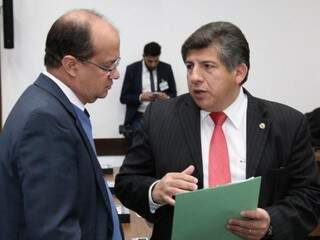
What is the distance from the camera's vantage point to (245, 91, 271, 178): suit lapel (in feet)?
5.35

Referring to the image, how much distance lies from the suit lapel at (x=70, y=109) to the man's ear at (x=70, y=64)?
57 millimetres

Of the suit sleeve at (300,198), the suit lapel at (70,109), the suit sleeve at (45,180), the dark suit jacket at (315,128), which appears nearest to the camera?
the suit sleeve at (45,180)

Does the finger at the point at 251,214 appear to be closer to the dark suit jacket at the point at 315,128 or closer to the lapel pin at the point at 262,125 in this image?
the lapel pin at the point at 262,125

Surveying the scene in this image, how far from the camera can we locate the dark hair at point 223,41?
1645mm

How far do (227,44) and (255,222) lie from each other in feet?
1.98

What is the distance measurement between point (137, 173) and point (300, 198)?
57cm

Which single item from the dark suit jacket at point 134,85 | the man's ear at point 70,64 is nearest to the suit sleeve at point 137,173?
the man's ear at point 70,64

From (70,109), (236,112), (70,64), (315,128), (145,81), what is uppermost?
(70,64)

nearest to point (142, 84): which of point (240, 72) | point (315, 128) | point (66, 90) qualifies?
point (315, 128)

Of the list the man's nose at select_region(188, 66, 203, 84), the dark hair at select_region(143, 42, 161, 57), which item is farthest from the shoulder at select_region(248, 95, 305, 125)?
the dark hair at select_region(143, 42, 161, 57)

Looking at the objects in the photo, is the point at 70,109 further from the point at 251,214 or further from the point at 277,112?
the point at 277,112

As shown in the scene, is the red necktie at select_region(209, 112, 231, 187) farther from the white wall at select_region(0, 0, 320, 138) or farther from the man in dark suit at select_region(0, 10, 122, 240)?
the white wall at select_region(0, 0, 320, 138)

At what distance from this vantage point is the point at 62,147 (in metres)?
1.16

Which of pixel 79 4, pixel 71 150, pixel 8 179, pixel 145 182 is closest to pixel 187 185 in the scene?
pixel 145 182
